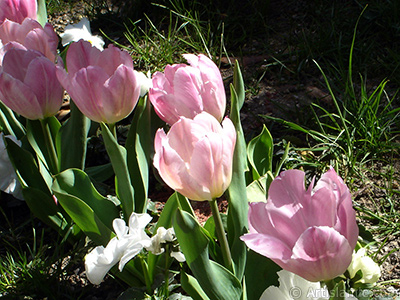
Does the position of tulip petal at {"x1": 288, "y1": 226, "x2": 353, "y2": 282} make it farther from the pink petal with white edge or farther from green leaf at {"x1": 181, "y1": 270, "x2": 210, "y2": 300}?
green leaf at {"x1": 181, "y1": 270, "x2": 210, "y2": 300}

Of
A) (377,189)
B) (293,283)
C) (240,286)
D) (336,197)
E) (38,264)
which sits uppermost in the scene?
(336,197)

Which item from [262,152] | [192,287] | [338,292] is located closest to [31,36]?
[262,152]

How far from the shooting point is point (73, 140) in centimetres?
167

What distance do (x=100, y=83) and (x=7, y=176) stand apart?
2.28 ft

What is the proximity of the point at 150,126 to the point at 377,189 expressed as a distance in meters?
0.80

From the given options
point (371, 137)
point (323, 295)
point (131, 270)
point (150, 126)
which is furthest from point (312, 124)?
point (323, 295)

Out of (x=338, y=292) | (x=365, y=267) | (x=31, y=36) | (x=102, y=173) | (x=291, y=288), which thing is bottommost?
(x=102, y=173)

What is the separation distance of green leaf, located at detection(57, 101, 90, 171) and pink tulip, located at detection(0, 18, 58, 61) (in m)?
0.19

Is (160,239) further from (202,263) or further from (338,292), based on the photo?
(338,292)

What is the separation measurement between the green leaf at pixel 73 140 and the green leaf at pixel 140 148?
0.71 ft

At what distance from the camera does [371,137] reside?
1.86 m

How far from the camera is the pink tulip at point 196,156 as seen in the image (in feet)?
2.97

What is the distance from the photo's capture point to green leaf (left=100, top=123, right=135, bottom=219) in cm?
130

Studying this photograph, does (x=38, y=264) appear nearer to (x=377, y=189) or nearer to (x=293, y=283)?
(x=293, y=283)
